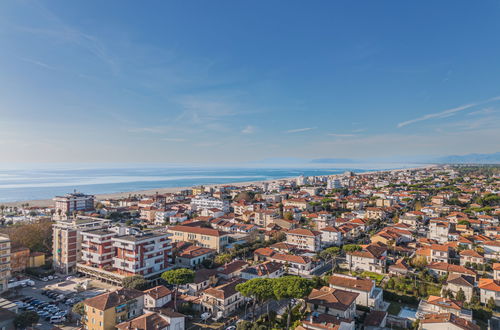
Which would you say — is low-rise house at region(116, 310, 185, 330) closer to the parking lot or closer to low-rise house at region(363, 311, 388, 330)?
the parking lot

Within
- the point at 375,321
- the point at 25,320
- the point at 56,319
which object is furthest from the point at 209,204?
the point at 375,321

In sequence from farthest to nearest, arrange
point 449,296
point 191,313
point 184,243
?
point 184,243
point 449,296
point 191,313

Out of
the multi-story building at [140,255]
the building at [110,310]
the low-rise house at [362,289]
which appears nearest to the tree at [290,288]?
the low-rise house at [362,289]

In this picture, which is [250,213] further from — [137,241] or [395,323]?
[395,323]

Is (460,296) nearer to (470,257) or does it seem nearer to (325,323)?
(470,257)

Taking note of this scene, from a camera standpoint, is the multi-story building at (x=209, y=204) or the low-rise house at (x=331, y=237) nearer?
the low-rise house at (x=331, y=237)

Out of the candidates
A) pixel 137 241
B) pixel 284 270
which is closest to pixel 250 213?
pixel 284 270

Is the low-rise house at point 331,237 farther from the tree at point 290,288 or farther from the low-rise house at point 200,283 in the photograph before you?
the tree at point 290,288
